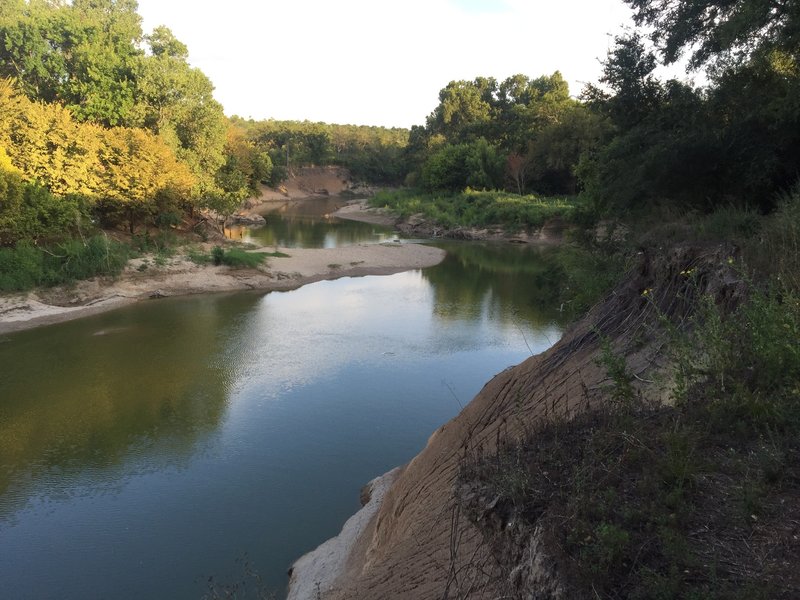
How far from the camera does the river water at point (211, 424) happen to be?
879cm

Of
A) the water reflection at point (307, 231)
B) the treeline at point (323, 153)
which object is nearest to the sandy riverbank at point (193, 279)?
the water reflection at point (307, 231)

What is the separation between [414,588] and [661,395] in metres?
2.87

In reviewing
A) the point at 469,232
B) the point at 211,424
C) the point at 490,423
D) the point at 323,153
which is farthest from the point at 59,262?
the point at 323,153

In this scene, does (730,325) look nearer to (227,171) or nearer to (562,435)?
(562,435)

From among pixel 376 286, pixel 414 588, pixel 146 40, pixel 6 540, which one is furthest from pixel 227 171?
pixel 414 588

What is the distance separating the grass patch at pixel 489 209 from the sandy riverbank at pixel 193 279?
9.54 m

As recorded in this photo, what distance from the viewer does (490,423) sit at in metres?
7.76

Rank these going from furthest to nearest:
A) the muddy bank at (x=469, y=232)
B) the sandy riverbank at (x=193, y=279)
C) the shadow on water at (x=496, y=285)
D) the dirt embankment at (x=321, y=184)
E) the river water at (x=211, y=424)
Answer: the dirt embankment at (x=321, y=184)
the muddy bank at (x=469, y=232)
the shadow on water at (x=496, y=285)
the sandy riverbank at (x=193, y=279)
the river water at (x=211, y=424)

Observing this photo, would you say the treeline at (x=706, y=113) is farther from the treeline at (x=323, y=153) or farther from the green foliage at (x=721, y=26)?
the treeline at (x=323, y=153)

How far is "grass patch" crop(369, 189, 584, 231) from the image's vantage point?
44625 mm

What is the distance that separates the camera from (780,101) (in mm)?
10094

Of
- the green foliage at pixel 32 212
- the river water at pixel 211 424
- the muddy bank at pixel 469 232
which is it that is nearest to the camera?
the river water at pixel 211 424

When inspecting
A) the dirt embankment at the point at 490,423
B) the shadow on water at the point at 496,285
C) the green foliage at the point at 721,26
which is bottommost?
the shadow on water at the point at 496,285

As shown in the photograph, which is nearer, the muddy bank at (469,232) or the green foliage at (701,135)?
the green foliage at (701,135)
